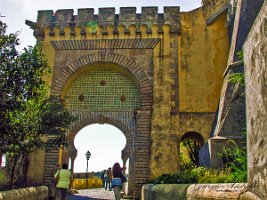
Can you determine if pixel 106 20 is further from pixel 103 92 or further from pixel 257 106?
pixel 257 106

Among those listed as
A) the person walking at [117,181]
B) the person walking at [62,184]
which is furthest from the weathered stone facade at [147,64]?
the person walking at [62,184]

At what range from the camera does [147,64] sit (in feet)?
43.4

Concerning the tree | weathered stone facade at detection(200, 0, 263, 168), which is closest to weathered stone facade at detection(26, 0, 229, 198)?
weathered stone facade at detection(200, 0, 263, 168)

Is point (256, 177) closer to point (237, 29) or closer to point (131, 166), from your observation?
point (237, 29)

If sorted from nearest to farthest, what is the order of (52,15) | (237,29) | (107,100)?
(237,29) < (107,100) < (52,15)

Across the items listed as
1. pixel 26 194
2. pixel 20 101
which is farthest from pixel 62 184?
pixel 20 101

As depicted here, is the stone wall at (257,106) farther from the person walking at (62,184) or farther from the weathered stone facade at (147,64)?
the weathered stone facade at (147,64)

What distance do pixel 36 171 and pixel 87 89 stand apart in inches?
152

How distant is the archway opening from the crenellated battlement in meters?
4.42

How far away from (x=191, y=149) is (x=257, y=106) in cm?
1453

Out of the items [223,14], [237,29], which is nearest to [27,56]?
[237,29]

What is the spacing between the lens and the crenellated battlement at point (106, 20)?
44.7ft

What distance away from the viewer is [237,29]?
9039 mm

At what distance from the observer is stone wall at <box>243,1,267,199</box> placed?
2146mm
